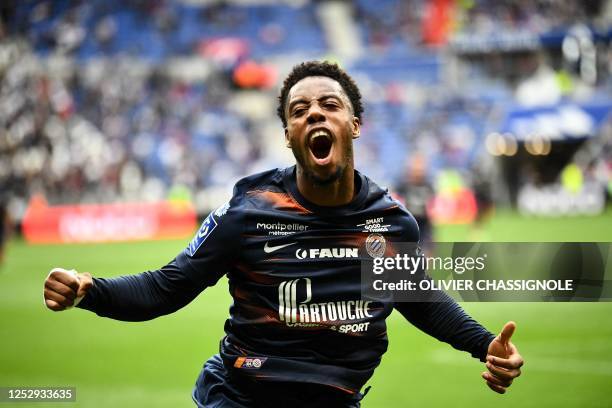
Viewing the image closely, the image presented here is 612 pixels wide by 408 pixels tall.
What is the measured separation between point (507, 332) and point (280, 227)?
1.10 meters

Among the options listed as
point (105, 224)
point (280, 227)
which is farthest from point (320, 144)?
point (105, 224)

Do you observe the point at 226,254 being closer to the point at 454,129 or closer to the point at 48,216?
the point at 48,216

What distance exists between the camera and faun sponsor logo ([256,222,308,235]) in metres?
3.67

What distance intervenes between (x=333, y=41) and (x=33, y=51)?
1411 centimetres

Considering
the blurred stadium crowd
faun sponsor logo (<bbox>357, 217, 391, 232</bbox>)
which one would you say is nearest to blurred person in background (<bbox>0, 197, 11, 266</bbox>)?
the blurred stadium crowd

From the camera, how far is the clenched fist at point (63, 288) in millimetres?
3211

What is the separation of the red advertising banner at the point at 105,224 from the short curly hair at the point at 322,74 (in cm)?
2328

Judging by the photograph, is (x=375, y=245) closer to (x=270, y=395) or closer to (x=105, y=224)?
(x=270, y=395)

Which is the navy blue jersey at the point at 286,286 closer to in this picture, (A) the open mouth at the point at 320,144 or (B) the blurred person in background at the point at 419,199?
(A) the open mouth at the point at 320,144

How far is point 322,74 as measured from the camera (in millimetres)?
3846

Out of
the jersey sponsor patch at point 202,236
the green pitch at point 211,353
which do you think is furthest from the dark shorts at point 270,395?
the green pitch at point 211,353

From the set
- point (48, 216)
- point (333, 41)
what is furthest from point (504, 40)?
point (48, 216)

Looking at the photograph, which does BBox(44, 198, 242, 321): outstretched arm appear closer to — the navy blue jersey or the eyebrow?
the navy blue jersey

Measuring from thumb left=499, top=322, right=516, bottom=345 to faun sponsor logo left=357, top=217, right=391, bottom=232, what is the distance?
2.29ft
